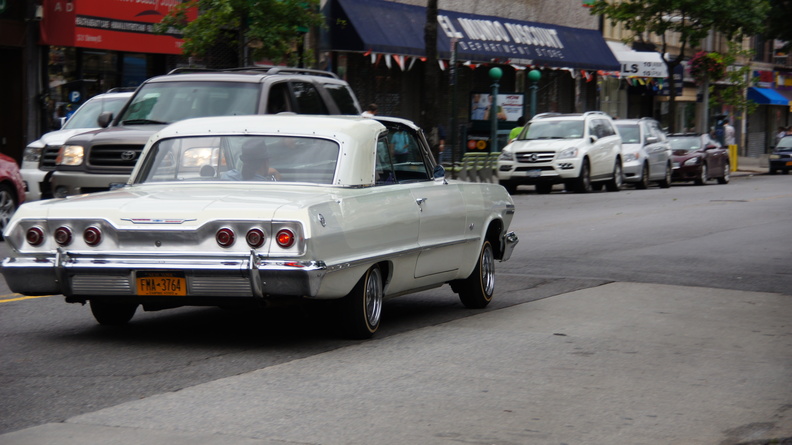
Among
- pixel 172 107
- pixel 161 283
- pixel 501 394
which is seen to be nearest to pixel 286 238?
pixel 161 283

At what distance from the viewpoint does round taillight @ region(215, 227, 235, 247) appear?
7500 millimetres

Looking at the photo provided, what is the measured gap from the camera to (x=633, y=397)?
6805mm

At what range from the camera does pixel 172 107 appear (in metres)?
14.9

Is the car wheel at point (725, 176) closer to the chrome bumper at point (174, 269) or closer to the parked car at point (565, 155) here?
the parked car at point (565, 155)

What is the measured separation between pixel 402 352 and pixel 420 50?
28789mm

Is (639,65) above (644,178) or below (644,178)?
above

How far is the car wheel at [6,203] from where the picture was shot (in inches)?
609

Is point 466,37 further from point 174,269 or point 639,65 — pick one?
point 174,269

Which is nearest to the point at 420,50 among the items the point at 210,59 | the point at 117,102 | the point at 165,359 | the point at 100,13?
the point at 210,59

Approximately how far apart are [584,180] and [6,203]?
1726cm

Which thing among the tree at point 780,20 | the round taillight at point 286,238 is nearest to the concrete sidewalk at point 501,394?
the round taillight at point 286,238

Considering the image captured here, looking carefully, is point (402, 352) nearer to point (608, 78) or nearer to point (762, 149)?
point (608, 78)

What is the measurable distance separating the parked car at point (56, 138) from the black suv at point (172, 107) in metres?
2.58

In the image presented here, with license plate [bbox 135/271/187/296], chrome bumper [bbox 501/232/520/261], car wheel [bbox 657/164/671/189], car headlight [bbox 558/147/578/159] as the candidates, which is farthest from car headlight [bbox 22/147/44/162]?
car wheel [bbox 657/164/671/189]
